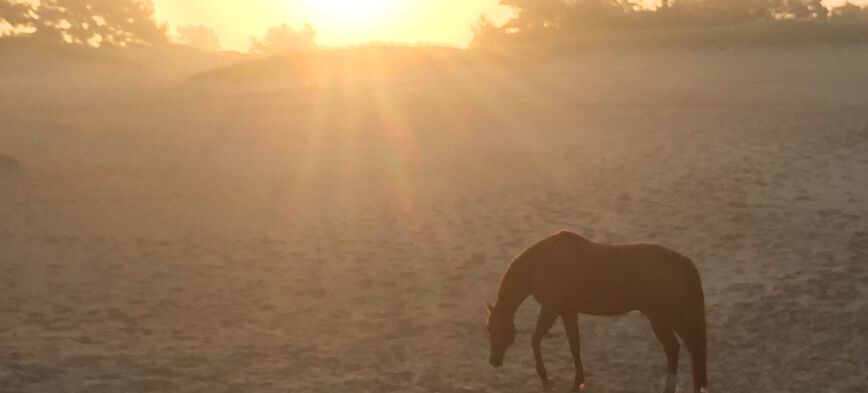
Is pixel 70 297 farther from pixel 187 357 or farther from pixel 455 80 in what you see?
pixel 455 80

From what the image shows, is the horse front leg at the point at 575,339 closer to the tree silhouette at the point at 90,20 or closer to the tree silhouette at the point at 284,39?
the tree silhouette at the point at 90,20

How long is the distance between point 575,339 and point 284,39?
79.6 metres

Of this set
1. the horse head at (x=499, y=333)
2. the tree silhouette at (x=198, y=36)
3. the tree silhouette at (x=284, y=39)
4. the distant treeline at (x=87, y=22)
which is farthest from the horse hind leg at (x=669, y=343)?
the tree silhouette at (x=198, y=36)

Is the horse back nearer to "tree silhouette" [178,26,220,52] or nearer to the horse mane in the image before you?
the horse mane

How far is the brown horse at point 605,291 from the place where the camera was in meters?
7.85

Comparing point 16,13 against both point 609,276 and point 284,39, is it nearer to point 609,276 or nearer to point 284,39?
point 284,39

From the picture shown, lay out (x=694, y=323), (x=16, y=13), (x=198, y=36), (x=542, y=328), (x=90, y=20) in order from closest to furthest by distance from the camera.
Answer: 1. (x=694, y=323)
2. (x=542, y=328)
3. (x=16, y=13)
4. (x=90, y=20)
5. (x=198, y=36)

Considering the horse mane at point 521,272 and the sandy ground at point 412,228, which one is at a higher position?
the horse mane at point 521,272

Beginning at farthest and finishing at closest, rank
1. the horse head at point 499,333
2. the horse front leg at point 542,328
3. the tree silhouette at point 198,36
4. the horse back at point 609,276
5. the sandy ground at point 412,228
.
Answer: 1. the tree silhouette at point 198,36
2. the sandy ground at point 412,228
3. the horse head at point 499,333
4. the horse front leg at point 542,328
5. the horse back at point 609,276

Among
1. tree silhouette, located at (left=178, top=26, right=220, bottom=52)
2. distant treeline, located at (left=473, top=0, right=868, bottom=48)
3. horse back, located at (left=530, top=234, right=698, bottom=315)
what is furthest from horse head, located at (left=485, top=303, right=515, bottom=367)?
tree silhouette, located at (left=178, top=26, right=220, bottom=52)

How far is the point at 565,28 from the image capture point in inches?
1558

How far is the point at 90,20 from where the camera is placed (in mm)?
58594

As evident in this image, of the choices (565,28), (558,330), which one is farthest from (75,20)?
(558,330)

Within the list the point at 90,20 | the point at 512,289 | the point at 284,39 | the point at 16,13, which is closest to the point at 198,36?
the point at 284,39
